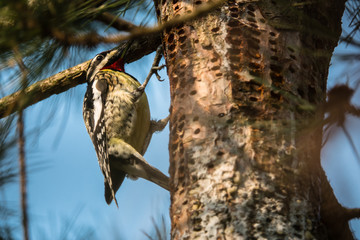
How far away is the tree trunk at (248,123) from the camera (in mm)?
1781

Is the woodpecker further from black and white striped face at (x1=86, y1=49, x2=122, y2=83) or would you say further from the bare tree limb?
the bare tree limb

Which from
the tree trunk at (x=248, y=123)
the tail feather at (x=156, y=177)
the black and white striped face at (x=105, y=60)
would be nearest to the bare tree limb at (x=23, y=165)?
the tree trunk at (x=248, y=123)

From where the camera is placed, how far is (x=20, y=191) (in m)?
2.16

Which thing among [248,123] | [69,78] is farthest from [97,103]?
[248,123]

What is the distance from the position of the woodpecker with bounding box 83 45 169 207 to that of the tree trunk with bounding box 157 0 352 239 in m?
1.56

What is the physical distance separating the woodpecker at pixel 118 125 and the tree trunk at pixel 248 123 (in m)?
1.56

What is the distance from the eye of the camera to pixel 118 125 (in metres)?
3.87

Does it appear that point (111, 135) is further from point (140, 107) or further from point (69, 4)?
point (69, 4)

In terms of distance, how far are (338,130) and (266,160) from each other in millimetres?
654

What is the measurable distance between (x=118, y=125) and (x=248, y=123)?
2.24 meters

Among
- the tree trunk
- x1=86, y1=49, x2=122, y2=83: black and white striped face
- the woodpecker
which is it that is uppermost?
x1=86, y1=49, x2=122, y2=83: black and white striped face

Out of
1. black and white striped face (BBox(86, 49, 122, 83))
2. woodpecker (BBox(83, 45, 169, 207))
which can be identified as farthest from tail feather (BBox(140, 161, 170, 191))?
black and white striped face (BBox(86, 49, 122, 83))

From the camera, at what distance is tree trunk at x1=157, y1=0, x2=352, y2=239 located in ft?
5.84

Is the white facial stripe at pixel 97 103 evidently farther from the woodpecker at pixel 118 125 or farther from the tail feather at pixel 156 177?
the tail feather at pixel 156 177
